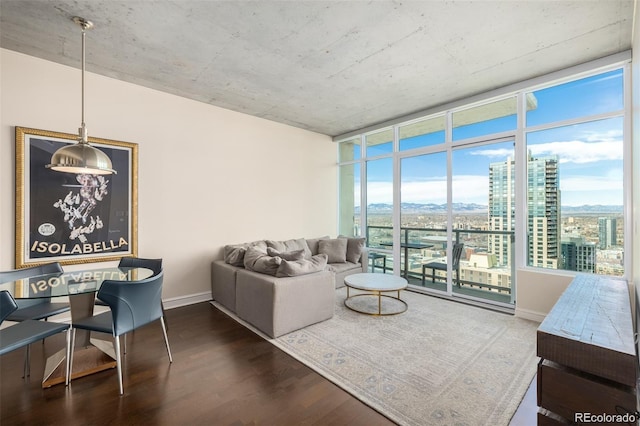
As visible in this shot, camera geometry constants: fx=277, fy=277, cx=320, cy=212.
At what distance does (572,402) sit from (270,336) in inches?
97.4

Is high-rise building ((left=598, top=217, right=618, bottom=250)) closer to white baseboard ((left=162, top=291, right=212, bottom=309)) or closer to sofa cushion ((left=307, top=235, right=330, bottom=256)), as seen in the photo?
sofa cushion ((left=307, top=235, right=330, bottom=256))

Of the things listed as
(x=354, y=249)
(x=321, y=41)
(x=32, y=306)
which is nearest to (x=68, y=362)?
(x=32, y=306)

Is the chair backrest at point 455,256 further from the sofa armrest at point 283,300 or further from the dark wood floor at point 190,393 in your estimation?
the dark wood floor at point 190,393

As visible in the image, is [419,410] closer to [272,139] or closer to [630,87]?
[630,87]

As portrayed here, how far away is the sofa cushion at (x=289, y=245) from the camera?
4.58 meters

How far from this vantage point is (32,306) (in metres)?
2.54

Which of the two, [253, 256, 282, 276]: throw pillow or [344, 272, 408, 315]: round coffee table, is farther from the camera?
[344, 272, 408, 315]: round coffee table

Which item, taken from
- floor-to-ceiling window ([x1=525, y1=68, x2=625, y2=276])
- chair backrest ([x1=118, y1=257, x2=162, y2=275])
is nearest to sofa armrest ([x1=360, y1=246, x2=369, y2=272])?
floor-to-ceiling window ([x1=525, y1=68, x2=625, y2=276])

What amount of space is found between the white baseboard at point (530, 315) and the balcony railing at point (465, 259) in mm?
388

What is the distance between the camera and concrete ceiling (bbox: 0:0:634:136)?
7.51 ft

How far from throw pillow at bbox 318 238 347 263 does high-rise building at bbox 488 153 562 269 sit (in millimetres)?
2382

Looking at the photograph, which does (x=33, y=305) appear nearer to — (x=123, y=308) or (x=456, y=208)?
(x=123, y=308)

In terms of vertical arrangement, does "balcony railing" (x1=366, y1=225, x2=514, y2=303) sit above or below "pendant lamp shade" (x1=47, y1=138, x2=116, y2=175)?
below

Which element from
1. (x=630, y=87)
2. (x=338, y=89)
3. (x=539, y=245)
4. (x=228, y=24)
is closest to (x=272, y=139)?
(x=338, y=89)
